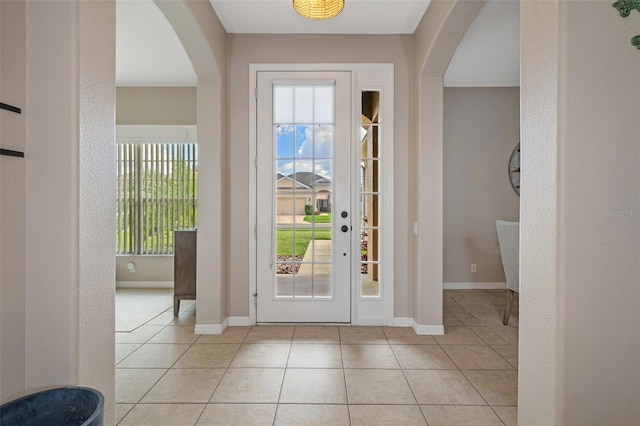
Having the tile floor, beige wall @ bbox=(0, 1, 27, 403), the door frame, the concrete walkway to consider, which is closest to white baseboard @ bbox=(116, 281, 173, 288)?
the tile floor

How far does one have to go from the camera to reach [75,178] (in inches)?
46.7

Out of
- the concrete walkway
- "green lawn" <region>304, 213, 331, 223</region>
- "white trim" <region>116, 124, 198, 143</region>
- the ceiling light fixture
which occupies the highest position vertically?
the ceiling light fixture

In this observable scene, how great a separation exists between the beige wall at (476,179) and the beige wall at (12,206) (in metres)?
4.45

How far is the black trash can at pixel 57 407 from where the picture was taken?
107 centimetres

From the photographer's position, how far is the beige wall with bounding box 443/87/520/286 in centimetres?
464

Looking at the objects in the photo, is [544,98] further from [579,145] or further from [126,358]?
[126,358]

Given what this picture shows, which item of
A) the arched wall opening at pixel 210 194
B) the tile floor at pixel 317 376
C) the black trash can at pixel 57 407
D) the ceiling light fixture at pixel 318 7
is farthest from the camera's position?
the arched wall opening at pixel 210 194

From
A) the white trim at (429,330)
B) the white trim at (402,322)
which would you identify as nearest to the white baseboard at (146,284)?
the white trim at (402,322)

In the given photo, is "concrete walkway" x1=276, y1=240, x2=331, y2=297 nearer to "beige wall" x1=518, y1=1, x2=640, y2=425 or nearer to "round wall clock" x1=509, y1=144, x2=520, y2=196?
"beige wall" x1=518, y1=1, x2=640, y2=425

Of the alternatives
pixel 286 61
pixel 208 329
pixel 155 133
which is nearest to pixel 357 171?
pixel 286 61

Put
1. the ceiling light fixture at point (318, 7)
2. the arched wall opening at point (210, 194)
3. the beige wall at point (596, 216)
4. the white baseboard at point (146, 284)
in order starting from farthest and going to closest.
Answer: the white baseboard at point (146, 284) < the arched wall opening at point (210, 194) < the ceiling light fixture at point (318, 7) < the beige wall at point (596, 216)

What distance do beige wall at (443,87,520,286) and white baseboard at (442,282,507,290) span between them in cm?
5

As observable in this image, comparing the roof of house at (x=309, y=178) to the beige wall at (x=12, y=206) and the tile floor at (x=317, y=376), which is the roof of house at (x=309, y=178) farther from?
the beige wall at (x=12, y=206)

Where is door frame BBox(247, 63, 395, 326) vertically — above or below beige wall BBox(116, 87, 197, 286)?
below
